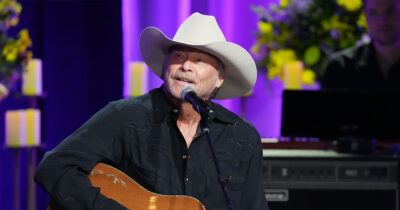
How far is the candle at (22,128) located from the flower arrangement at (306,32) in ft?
5.45

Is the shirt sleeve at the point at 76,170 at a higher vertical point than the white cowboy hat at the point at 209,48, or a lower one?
lower

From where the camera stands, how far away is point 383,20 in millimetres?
4312

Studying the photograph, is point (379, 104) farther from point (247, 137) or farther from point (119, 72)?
point (119, 72)

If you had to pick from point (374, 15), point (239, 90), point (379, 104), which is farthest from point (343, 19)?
point (239, 90)

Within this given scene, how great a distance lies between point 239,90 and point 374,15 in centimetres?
166

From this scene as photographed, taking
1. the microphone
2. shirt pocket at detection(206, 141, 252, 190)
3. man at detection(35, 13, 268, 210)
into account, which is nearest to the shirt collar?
man at detection(35, 13, 268, 210)

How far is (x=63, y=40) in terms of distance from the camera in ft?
17.1

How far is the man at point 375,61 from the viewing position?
170 inches

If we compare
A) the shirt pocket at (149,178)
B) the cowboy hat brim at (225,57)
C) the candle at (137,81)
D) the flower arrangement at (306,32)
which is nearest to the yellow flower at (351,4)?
the flower arrangement at (306,32)

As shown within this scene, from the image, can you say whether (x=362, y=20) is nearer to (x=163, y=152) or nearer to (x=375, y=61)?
(x=375, y=61)

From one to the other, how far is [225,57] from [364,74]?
6.57 ft

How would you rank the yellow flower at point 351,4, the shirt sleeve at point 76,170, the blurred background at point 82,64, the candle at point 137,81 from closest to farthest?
the shirt sleeve at point 76,170
the yellow flower at point 351,4
the candle at point 137,81
the blurred background at point 82,64

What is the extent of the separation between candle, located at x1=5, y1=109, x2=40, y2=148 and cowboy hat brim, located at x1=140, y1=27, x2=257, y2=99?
1.92 m

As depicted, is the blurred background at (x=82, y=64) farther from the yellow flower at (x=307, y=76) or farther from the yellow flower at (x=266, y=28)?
the yellow flower at (x=266, y=28)
